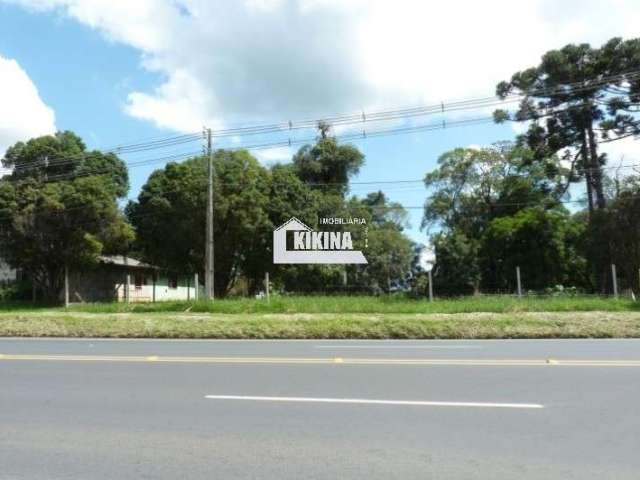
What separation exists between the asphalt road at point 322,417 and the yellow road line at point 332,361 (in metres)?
0.05

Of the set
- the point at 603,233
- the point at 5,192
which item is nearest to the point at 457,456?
the point at 603,233

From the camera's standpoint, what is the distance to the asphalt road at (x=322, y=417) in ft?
16.7

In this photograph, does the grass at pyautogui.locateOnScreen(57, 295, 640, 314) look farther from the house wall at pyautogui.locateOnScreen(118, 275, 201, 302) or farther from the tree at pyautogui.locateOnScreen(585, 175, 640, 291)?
the house wall at pyautogui.locateOnScreen(118, 275, 201, 302)

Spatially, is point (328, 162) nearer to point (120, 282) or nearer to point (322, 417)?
point (120, 282)

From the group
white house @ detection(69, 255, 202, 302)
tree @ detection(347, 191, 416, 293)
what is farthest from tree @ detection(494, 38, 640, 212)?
white house @ detection(69, 255, 202, 302)

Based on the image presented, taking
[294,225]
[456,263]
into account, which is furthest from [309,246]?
[456,263]

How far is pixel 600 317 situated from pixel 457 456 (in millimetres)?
14612

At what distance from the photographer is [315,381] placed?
8906mm

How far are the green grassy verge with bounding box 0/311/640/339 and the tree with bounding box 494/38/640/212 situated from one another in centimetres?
2022

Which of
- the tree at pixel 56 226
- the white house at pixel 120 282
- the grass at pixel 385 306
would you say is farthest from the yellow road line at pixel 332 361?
the white house at pixel 120 282

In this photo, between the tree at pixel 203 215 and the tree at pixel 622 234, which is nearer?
the tree at pixel 622 234

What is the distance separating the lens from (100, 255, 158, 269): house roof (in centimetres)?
4002

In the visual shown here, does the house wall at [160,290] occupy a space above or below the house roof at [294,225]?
below

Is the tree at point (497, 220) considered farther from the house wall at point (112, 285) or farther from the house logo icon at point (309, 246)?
the house wall at point (112, 285)
